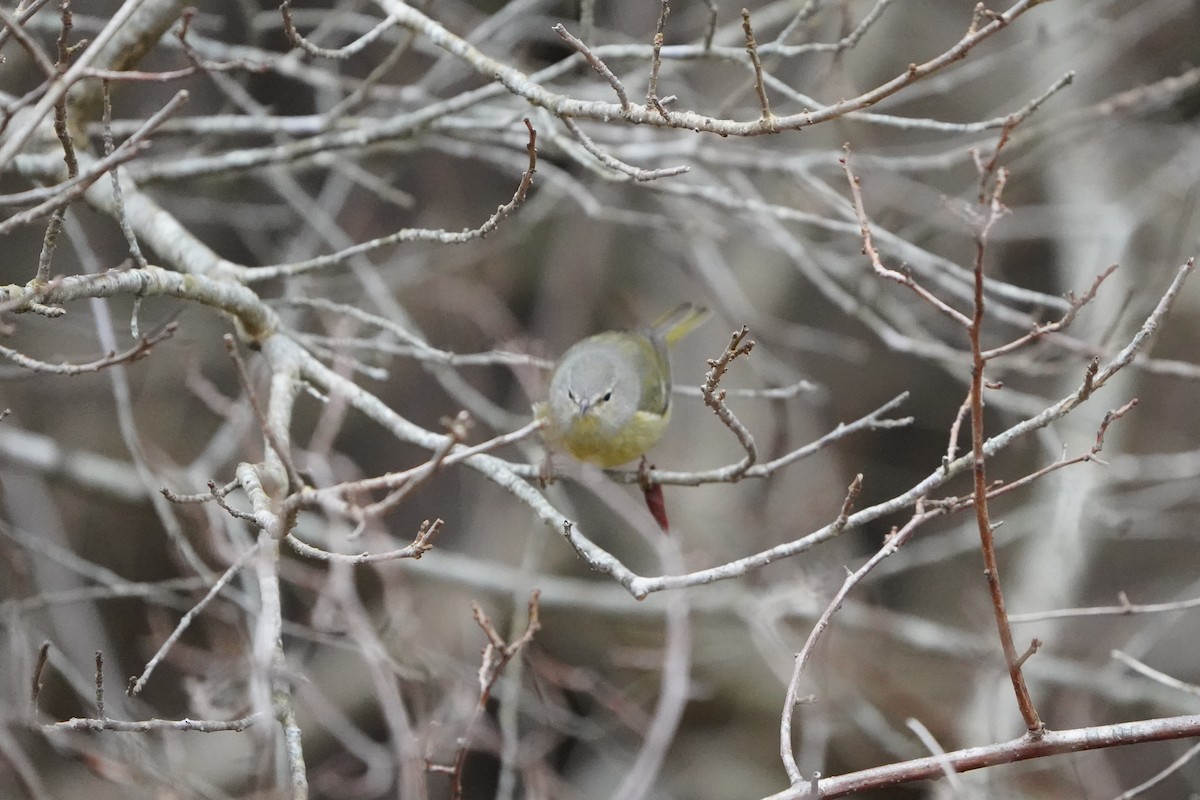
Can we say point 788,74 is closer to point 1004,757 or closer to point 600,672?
point 600,672

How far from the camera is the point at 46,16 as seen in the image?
519 centimetres

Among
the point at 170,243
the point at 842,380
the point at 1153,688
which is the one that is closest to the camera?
the point at 170,243

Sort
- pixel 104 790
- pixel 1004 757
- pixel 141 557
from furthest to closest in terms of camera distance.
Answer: pixel 141 557
pixel 104 790
pixel 1004 757

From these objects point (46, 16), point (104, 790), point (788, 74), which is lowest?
point (104, 790)

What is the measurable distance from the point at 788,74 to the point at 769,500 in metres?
4.20

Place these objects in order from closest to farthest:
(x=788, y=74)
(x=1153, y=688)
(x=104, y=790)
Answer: (x=1153, y=688) < (x=104, y=790) < (x=788, y=74)

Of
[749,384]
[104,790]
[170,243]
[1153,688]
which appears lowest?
[104,790]

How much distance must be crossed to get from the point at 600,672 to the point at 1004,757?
687 cm

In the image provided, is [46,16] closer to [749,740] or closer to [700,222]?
[700,222]

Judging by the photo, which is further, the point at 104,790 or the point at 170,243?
the point at 104,790

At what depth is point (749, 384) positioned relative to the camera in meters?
9.13

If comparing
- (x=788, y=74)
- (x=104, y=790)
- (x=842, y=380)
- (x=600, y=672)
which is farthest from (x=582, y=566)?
(x=788, y=74)

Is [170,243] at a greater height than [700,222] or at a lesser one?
lesser

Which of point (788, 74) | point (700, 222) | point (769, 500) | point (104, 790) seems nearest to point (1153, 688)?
point (769, 500)
